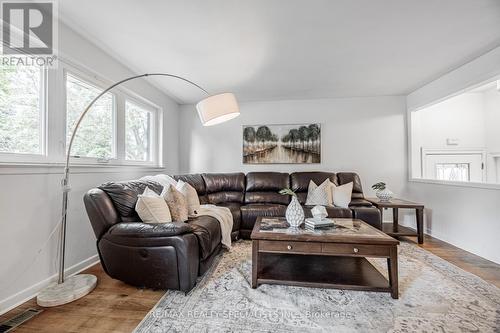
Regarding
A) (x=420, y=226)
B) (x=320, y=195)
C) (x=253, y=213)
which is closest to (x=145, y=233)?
(x=253, y=213)

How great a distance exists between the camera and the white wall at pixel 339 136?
4094 mm

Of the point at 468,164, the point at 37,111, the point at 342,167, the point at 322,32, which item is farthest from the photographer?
the point at 342,167

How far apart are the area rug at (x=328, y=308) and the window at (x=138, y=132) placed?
7.34 feet

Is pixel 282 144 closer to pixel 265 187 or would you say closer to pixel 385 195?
pixel 265 187

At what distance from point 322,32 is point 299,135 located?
7.34ft

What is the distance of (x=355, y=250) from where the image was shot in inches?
69.6

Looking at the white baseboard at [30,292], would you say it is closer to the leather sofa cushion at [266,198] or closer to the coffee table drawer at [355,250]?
the leather sofa cushion at [266,198]

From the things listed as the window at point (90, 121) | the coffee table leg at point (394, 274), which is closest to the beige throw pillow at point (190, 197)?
the window at point (90, 121)

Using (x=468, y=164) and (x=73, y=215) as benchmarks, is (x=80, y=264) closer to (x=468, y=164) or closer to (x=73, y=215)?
(x=73, y=215)

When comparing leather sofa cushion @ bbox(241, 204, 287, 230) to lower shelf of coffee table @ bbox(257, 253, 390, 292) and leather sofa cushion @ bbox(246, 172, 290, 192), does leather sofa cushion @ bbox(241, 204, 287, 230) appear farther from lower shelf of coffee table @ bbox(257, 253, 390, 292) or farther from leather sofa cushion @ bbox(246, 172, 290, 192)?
lower shelf of coffee table @ bbox(257, 253, 390, 292)

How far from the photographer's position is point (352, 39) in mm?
2311

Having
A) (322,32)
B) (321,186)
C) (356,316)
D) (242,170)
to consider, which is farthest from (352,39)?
(242,170)

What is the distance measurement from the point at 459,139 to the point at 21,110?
5.84 metres

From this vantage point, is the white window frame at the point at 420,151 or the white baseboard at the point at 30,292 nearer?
the white baseboard at the point at 30,292
